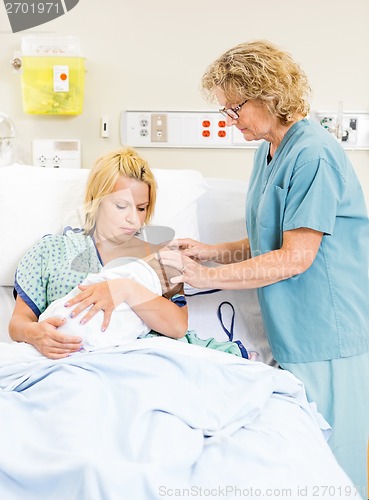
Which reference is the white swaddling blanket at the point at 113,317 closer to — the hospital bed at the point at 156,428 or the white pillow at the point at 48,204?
the hospital bed at the point at 156,428

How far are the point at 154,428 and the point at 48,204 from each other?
101 cm

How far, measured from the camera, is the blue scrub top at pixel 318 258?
5.26ft

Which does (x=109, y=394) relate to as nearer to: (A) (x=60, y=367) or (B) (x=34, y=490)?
(A) (x=60, y=367)

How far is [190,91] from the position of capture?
2.39 m

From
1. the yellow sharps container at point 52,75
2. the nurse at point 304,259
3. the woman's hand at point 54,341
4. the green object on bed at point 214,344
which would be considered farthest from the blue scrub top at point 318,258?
the yellow sharps container at point 52,75

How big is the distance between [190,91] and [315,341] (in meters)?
1.13

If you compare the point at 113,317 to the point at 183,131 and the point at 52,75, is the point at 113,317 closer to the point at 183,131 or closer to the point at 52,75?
the point at 183,131

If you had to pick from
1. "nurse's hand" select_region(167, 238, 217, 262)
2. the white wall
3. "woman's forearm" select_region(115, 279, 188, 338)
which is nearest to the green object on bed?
"woman's forearm" select_region(115, 279, 188, 338)

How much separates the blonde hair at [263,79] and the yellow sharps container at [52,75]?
2.57ft

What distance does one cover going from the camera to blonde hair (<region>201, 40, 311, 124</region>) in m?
1.63

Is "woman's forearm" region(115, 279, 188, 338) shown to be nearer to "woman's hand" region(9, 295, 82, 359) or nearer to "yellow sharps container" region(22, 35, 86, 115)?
"woman's hand" region(9, 295, 82, 359)

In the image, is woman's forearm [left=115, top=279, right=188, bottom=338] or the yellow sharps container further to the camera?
the yellow sharps container

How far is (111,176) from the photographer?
1754mm

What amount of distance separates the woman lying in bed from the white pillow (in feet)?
0.49
